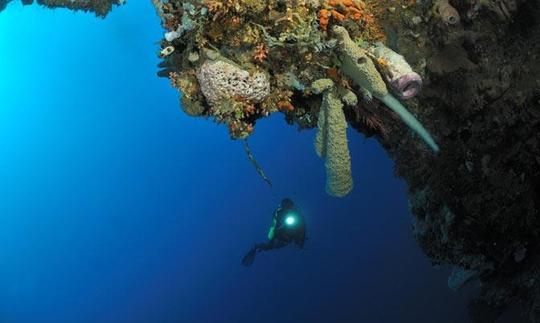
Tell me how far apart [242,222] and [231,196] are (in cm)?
664

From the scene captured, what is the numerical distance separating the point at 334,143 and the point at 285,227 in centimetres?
1393

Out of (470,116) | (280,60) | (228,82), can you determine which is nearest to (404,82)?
(280,60)

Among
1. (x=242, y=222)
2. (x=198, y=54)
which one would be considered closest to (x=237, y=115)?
(x=198, y=54)

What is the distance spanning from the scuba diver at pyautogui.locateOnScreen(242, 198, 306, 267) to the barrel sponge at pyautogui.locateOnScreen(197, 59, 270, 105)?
41.2 ft

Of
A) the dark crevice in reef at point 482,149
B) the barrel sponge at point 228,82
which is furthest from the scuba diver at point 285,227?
the barrel sponge at point 228,82

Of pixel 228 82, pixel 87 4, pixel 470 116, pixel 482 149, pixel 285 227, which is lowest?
pixel 482 149

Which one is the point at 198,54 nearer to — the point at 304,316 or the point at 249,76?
the point at 249,76

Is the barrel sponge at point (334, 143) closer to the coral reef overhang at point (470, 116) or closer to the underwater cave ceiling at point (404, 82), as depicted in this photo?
the underwater cave ceiling at point (404, 82)

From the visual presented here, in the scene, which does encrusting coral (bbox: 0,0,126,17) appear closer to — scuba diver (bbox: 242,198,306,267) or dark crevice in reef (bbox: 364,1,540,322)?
scuba diver (bbox: 242,198,306,267)

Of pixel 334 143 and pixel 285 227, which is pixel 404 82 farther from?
pixel 285 227

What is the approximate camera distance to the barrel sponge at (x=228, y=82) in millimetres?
3809

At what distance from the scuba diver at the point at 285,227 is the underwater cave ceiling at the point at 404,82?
10864 mm

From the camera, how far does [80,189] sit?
73438mm

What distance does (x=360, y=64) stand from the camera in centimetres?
366
